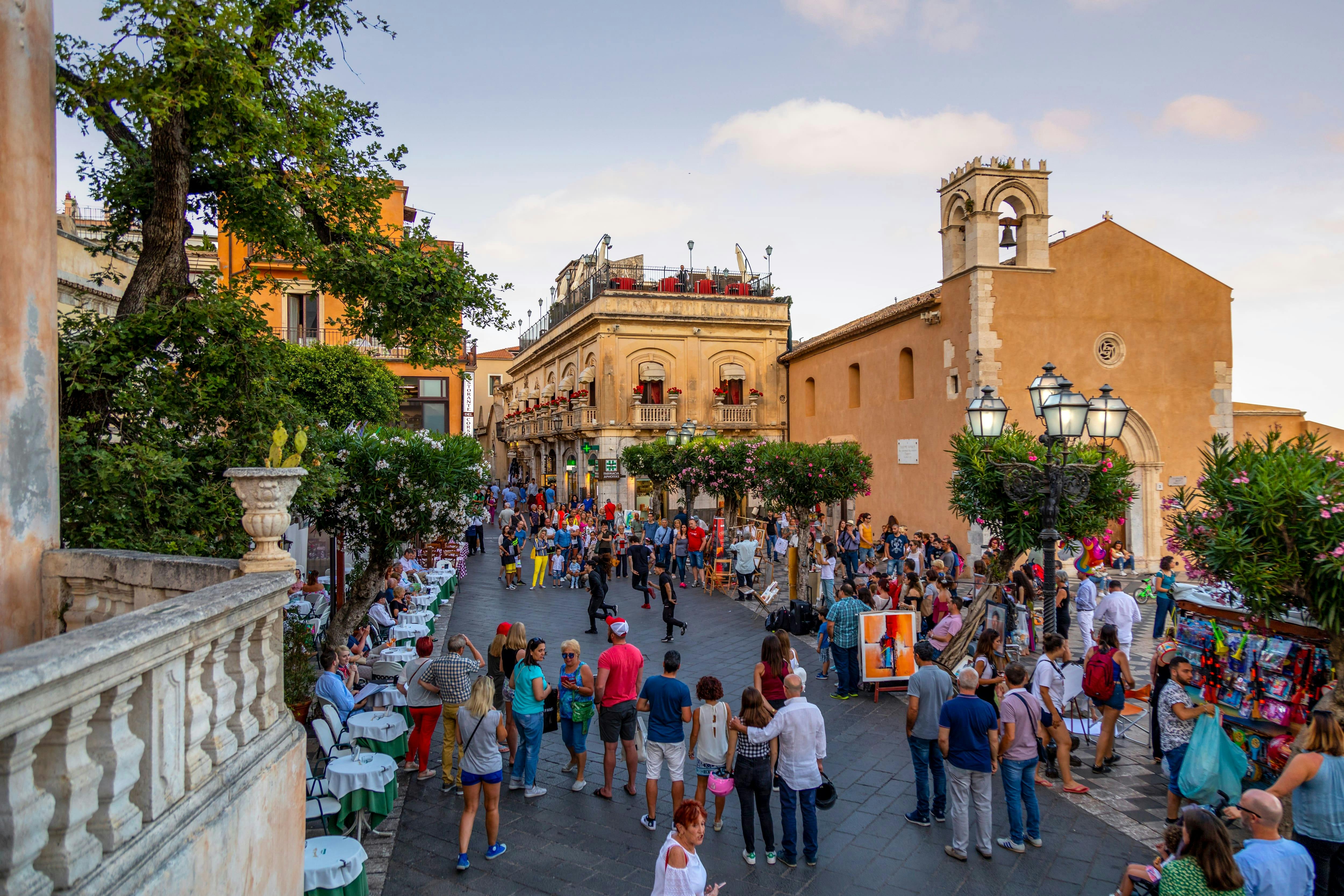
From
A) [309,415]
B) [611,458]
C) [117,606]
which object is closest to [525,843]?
[117,606]

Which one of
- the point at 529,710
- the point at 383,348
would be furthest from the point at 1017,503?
the point at 383,348

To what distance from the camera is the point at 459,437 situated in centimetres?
1284

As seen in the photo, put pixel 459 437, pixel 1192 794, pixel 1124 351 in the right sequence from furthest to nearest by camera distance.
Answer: pixel 1124 351 < pixel 459 437 < pixel 1192 794

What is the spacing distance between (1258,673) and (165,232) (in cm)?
1041

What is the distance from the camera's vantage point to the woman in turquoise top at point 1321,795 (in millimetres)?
4922

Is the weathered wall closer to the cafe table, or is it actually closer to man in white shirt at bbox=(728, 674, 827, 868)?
the cafe table

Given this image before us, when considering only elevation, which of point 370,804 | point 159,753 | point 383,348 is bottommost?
point 370,804

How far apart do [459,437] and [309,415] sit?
4.73 m

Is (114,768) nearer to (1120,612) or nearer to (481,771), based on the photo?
(481,771)

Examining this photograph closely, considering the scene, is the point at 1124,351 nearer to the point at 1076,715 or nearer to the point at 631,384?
the point at 1076,715

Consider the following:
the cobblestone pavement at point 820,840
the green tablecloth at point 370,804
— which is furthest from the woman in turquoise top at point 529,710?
the green tablecloth at point 370,804

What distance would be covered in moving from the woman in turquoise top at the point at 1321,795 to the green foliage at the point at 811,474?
39.6 ft

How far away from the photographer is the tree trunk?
640 cm

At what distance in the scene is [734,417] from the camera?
32.5 m
